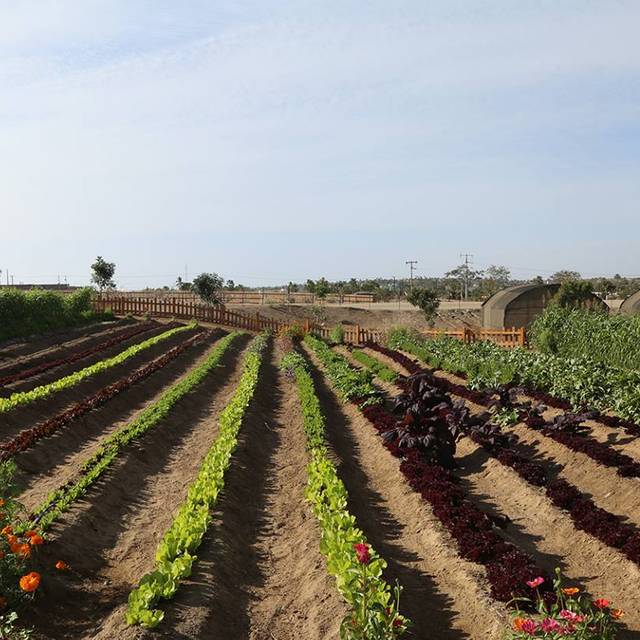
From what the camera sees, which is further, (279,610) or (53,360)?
(53,360)

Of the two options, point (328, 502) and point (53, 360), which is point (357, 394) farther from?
point (53, 360)

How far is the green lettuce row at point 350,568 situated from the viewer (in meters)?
4.25

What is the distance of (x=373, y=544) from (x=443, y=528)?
752 millimetres

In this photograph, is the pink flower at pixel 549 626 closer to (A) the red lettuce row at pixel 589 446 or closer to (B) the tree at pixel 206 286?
(A) the red lettuce row at pixel 589 446

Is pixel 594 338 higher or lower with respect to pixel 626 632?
higher

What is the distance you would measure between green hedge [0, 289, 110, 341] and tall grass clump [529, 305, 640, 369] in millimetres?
18991

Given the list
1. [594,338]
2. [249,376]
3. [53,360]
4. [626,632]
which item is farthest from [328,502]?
[53,360]

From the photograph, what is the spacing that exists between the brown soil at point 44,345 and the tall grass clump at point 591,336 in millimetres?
14936

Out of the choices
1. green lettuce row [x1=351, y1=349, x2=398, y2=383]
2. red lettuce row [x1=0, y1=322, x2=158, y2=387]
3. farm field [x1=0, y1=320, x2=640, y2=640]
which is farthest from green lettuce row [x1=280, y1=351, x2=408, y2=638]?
red lettuce row [x1=0, y1=322, x2=158, y2=387]

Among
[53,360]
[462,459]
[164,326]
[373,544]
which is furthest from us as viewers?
[164,326]

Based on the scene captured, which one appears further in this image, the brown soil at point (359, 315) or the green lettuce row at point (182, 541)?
the brown soil at point (359, 315)

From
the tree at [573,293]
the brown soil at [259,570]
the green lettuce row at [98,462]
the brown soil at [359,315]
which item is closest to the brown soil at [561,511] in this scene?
the brown soil at [259,570]

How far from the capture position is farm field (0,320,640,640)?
199 inches

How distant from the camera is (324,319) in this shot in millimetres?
49719
